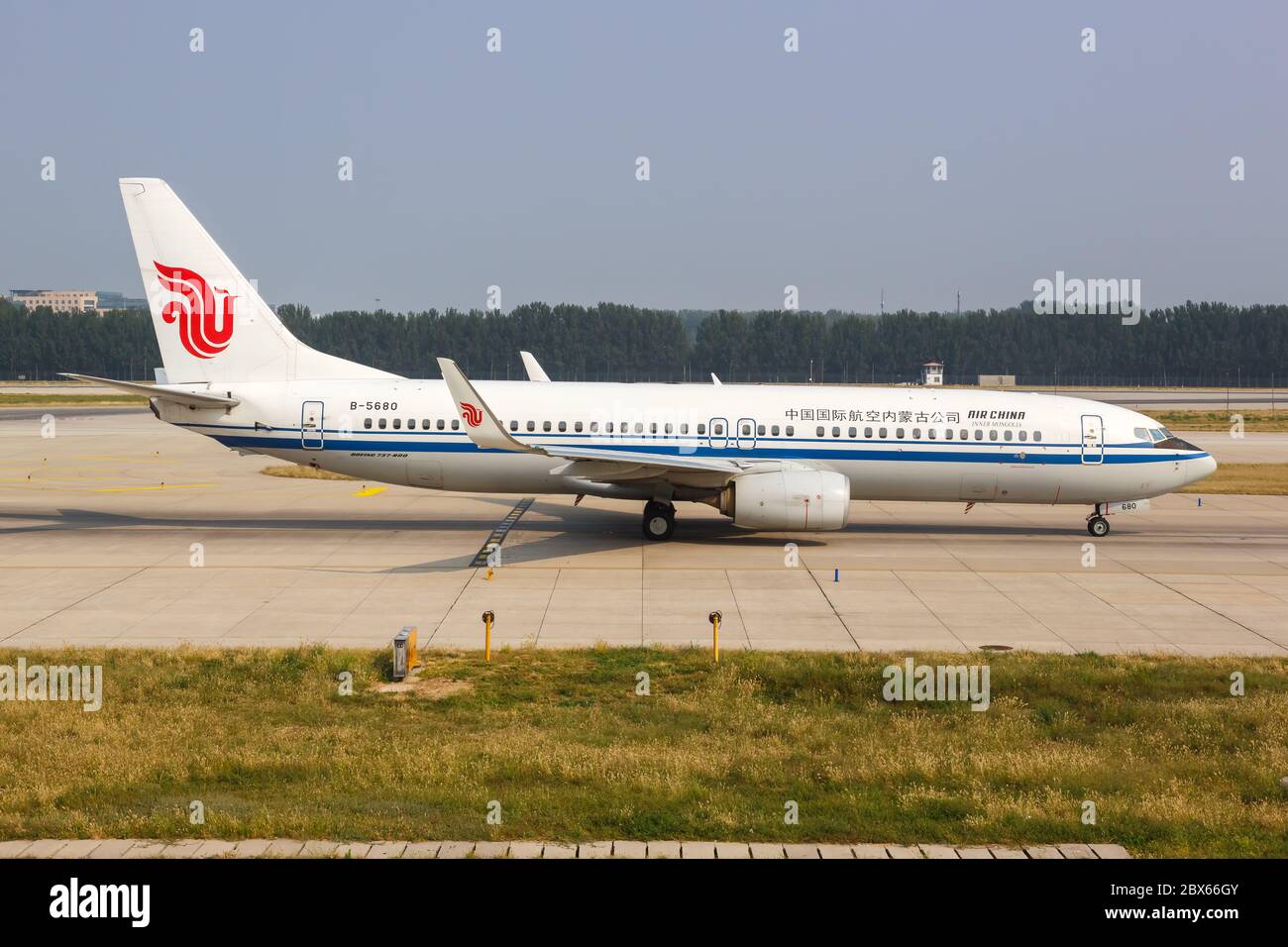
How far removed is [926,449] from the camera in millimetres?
29016

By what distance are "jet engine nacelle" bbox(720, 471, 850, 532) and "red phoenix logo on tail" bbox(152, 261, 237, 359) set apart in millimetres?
14112

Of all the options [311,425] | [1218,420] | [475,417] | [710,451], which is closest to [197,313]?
[311,425]

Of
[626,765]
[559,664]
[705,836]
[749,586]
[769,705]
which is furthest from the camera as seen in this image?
[749,586]

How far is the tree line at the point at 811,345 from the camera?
144m

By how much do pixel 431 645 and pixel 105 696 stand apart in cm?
491

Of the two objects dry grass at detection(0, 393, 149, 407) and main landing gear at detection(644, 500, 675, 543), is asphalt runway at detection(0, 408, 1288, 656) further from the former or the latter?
dry grass at detection(0, 393, 149, 407)

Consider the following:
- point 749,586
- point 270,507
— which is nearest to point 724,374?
point 270,507

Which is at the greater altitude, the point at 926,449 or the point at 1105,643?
the point at 926,449

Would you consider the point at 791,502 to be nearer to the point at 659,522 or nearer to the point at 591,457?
the point at 659,522

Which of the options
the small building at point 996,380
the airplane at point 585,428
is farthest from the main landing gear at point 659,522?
the small building at point 996,380

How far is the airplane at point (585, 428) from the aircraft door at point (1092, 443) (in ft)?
0.12

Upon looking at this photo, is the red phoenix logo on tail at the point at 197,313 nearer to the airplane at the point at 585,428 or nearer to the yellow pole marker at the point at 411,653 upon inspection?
the airplane at the point at 585,428

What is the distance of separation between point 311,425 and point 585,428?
703 centimetres

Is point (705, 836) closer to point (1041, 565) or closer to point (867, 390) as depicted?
point (1041, 565)
